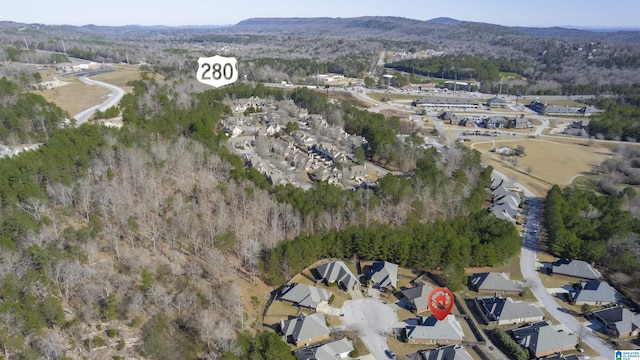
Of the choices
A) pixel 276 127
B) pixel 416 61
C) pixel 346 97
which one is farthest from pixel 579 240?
pixel 416 61

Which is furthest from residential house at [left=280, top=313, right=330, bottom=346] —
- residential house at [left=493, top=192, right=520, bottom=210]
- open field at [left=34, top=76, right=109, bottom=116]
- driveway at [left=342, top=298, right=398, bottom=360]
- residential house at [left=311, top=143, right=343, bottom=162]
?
open field at [left=34, top=76, right=109, bottom=116]

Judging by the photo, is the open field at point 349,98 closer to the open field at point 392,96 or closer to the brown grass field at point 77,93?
the open field at point 392,96

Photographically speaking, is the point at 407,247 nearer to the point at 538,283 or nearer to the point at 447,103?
the point at 538,283

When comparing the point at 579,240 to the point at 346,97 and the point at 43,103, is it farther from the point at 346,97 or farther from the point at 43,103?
the point at 346,97

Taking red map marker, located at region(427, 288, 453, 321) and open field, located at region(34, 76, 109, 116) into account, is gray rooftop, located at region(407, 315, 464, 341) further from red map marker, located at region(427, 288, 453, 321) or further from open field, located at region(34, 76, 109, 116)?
open field, located at region(34, 76, 109, 116)

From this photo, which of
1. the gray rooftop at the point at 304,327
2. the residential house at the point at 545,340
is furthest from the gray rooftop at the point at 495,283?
the gray rooftop at the point at 304,327

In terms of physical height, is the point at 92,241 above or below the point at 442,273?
above
